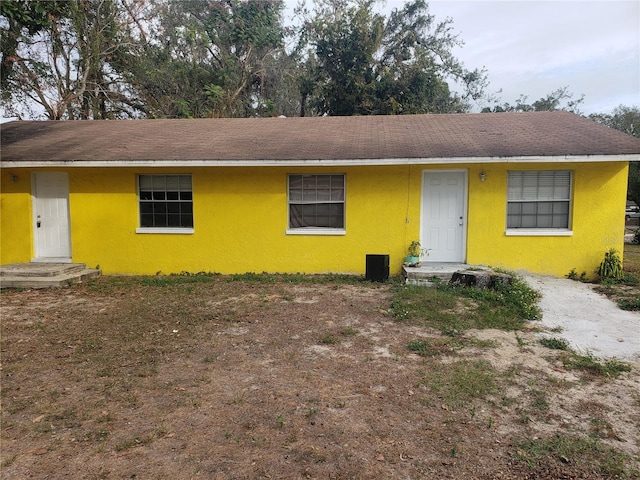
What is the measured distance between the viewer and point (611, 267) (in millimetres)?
8844

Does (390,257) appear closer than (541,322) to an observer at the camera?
No

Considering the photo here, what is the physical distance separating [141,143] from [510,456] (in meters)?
10.3

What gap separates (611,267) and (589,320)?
3.35m

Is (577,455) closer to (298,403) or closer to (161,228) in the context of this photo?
(298,403)

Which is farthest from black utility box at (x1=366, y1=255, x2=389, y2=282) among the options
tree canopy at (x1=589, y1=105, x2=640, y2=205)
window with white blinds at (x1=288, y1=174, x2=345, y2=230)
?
tree canopy at (x1=589, y1=105, x2=640, y2=205)

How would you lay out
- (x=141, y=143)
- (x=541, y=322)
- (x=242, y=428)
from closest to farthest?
(x=242, y=428)
(x=541, y=322)
(x=141, y=143)

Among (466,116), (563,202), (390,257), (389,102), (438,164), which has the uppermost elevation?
(389,102)

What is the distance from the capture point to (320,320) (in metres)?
6.29

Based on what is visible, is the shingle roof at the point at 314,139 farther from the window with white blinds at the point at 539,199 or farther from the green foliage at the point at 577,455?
the green foliage at the point at 577,455

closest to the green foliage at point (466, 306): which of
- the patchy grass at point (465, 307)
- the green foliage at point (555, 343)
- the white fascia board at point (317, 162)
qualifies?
the patchy grass at point (465, 307)

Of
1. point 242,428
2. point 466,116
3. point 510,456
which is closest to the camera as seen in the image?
point 510,456

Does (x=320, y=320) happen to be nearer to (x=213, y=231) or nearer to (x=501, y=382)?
(x=501, y=382)

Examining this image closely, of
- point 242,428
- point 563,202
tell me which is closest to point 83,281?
point 242,428

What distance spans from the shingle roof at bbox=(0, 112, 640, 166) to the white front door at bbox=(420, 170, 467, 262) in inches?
26.7
